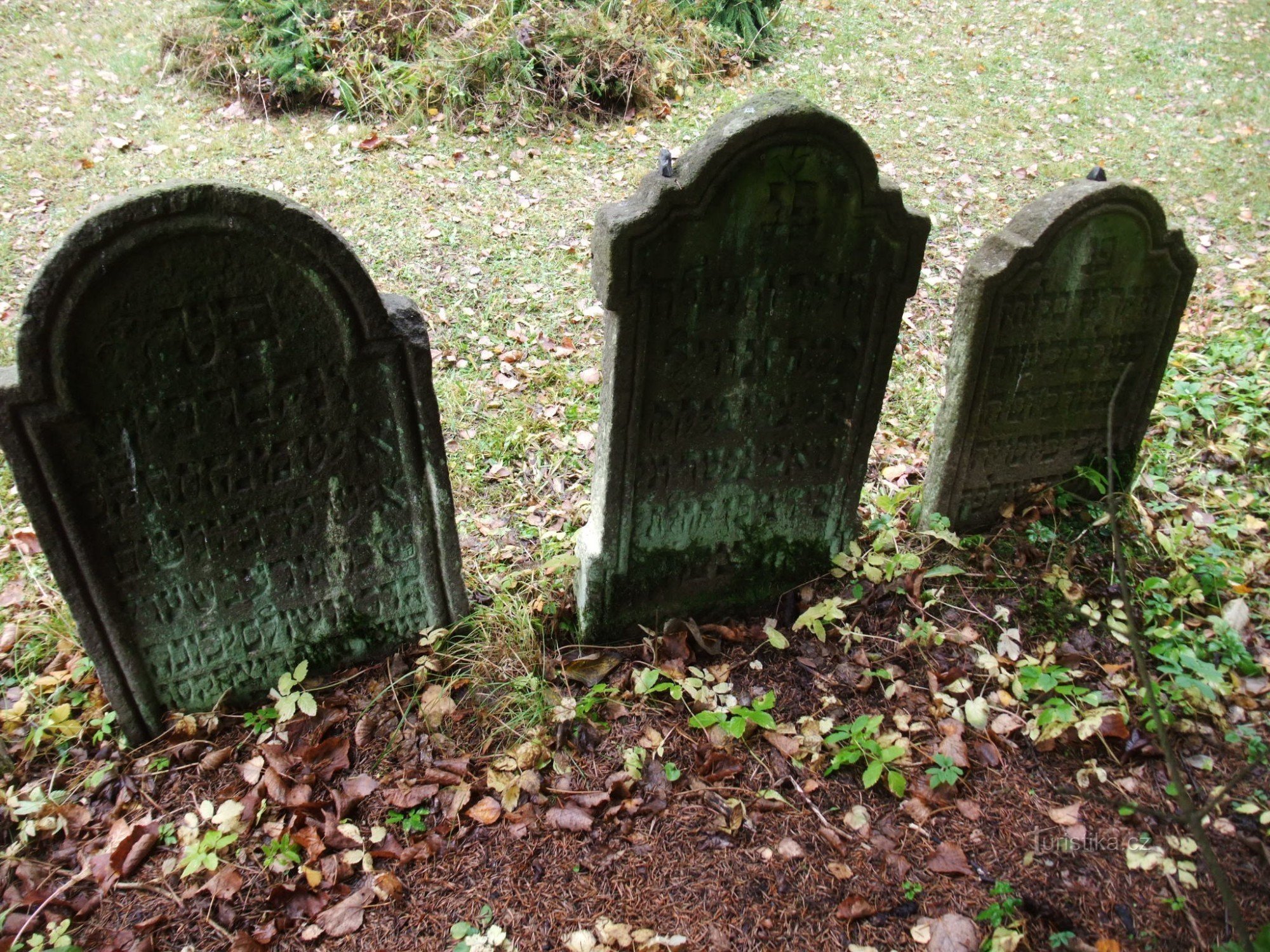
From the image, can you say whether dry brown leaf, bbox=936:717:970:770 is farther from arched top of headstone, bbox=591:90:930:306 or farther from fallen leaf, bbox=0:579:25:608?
fallen leaf, bbox=0:579:25:608

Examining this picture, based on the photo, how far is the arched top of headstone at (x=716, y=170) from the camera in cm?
244

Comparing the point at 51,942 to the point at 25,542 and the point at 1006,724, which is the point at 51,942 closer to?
the point at 25,542

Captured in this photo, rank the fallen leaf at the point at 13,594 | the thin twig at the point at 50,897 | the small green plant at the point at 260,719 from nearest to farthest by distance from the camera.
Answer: the thin twig at the point at 50,897 < the small green plant at the point at 260,719 < the fallen leaf at the point at 13,594

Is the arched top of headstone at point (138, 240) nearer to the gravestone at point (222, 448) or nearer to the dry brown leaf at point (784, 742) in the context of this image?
the gravestone at point (222, 448)

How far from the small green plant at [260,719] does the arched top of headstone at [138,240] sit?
4.05ft

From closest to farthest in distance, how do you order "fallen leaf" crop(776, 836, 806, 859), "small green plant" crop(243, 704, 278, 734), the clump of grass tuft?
"fallen leaf" crop(776, 836, 806, 859), "small green plant" crop(243, 704, 278, 734), the clump of grass tuft

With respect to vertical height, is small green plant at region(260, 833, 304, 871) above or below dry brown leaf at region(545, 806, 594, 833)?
above

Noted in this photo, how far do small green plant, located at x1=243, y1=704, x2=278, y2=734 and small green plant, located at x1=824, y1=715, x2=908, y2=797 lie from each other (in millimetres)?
1878

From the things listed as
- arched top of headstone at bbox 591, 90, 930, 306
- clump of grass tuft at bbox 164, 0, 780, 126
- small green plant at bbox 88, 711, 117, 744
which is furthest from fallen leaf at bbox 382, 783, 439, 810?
clump of grass tuft at bbox 164, 0, 780, 126

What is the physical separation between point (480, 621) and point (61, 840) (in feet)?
4.62

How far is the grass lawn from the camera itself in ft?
10.6

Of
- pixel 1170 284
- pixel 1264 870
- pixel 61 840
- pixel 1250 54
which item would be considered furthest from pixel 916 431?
pixel 1250 54

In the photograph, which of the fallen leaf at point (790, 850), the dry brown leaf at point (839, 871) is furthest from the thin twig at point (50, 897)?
the dry brown leaf at point (839, 871)

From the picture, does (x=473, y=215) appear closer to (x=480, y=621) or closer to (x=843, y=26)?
(x=480, y=621)
